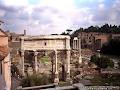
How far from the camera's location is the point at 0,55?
32.7ft

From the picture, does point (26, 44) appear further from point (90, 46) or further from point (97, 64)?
point (90, 46)

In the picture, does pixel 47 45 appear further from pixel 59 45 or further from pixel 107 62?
pixel 107 62

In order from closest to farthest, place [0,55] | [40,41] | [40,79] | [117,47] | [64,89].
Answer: [64,89] < [0,55] < [40,79] < [40,41] < [117,47]

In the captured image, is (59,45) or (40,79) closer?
(40,79)

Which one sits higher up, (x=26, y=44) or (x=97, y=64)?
(x=26, y=44)

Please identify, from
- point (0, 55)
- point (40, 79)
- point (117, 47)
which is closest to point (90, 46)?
point (117, 47)

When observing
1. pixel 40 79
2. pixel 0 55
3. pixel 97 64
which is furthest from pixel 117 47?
pixel 0 55

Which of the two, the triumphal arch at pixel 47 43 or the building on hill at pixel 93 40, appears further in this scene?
the building on hill at pixel 93 40

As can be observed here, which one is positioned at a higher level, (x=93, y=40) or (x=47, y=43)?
(x=93, y=40)

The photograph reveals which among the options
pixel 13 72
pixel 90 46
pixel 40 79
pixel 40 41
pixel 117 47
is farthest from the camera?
pixel 90 46

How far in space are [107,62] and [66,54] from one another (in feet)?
57.2

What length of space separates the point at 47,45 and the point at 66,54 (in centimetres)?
197

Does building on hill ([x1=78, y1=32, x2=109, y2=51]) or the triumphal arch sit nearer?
the triumphal arch

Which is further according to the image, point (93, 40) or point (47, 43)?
point (93, 40)
